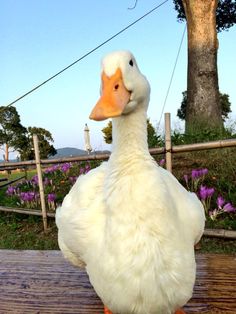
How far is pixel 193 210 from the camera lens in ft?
4.80

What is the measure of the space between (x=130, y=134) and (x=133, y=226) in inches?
12.2

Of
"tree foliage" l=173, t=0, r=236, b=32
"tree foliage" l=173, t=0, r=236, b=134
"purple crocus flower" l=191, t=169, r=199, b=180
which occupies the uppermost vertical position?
"tree foliage" l=173, t=0, r=236, b=32

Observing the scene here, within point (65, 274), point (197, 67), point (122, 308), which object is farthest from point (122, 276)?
point (197, 67)

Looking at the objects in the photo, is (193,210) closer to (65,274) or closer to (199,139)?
(65,274)

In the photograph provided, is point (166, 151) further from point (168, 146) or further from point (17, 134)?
point (17, 134)

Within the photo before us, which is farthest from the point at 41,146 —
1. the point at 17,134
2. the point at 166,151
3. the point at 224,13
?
the point at 166,151

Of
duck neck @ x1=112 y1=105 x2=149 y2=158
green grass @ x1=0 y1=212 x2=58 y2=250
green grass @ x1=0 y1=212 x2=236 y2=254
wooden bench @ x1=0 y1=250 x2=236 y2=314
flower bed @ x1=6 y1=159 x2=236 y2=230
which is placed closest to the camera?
duck neck @ x1=112 y1=105 x2=149 y2=158

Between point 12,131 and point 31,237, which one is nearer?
point 31,237

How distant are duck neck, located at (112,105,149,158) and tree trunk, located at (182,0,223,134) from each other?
13.2 ft

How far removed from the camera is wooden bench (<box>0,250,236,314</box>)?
1672 millimetres

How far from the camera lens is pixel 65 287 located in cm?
188

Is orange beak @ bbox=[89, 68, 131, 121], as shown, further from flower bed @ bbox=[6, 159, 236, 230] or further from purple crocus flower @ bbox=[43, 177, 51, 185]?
purple crocus flower @ bbox=[43, 177, 51, 185]

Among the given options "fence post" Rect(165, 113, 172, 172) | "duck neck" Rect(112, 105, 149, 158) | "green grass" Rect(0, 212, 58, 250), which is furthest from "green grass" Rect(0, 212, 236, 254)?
"duck neck" Rect(112, 105, 149, 158)

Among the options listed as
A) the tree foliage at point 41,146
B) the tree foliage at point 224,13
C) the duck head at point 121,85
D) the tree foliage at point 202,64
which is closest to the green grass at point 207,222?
the tree foliage at point 202,64
